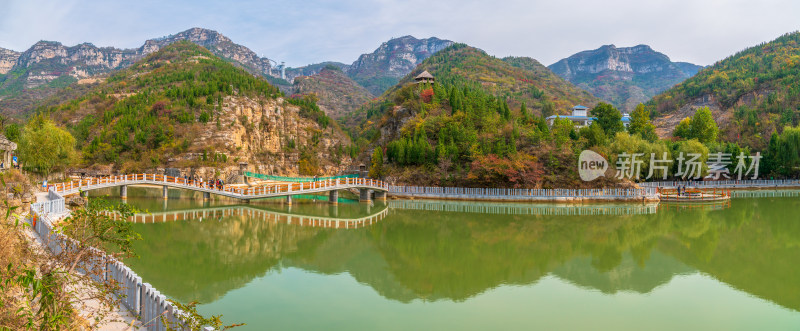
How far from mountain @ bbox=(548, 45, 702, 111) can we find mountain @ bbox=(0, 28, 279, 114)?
118 meters

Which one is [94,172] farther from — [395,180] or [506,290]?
[506,290]

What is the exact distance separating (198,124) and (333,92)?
68.7m

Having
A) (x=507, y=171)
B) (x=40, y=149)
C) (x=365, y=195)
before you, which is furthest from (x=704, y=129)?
(x=40, y=149)

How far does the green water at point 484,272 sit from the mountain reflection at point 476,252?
7cm

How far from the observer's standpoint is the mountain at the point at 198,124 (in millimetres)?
46344

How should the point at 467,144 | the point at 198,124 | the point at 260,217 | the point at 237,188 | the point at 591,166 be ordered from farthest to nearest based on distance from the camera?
1. the point at 198,124
2. the point at 467,144
3. the point at 591,166
4. the point at 237,188
5. the point at 260,217

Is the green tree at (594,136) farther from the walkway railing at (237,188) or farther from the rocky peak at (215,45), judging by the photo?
the rocky peak at (215,45)

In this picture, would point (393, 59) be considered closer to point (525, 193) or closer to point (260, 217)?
point (525, 193)

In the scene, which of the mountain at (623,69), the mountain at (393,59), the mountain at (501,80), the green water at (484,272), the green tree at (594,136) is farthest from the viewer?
the mountain at (393,59)

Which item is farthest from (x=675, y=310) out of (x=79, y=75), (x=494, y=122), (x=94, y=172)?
(x=79, y=75)

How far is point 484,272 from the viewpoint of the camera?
47.0 feet

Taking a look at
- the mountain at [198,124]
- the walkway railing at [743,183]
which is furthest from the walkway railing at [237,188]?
the walkway railing at [743,183]

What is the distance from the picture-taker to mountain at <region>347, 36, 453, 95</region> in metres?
170

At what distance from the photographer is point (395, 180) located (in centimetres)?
3594
